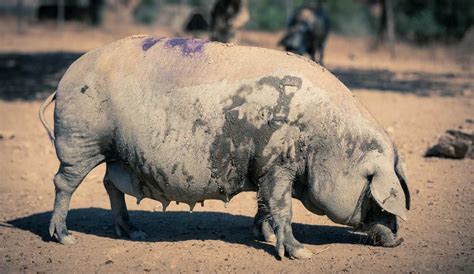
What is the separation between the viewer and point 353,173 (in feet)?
16.2

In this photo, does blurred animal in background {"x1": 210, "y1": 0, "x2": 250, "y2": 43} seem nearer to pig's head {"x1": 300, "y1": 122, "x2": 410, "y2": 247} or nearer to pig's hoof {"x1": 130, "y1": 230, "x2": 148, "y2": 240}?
pig's hoof {"x1": 130, "y1": 230, "x2": 148, "y2": 240}

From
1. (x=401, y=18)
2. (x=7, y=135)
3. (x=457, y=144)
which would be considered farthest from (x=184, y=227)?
(x=401, y=18)

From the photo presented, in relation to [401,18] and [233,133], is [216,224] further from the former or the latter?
[401,18]

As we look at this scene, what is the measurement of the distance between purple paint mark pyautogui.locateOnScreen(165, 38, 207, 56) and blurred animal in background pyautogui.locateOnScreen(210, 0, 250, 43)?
7.93 m

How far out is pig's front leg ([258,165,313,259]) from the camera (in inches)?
196

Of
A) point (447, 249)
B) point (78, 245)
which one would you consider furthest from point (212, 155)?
point (447, 249)

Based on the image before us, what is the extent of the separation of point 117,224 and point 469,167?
12.3 feet

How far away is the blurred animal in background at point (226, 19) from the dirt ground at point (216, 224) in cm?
324

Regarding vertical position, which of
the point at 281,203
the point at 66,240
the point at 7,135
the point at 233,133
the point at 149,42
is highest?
the point at 149,42

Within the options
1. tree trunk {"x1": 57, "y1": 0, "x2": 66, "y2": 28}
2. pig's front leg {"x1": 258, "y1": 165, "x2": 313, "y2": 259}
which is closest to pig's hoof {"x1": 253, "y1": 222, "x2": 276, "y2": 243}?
pig's front leg {"x1": 258, "y1": 165, "x2": 313, "y2": 259}

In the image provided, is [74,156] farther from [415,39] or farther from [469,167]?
[415,39]

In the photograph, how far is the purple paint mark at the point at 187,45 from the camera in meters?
5.28

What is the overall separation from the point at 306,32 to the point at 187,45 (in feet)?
31.2

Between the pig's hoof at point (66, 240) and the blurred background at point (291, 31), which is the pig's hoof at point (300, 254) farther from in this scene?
the blurred background at point (291, 31)
